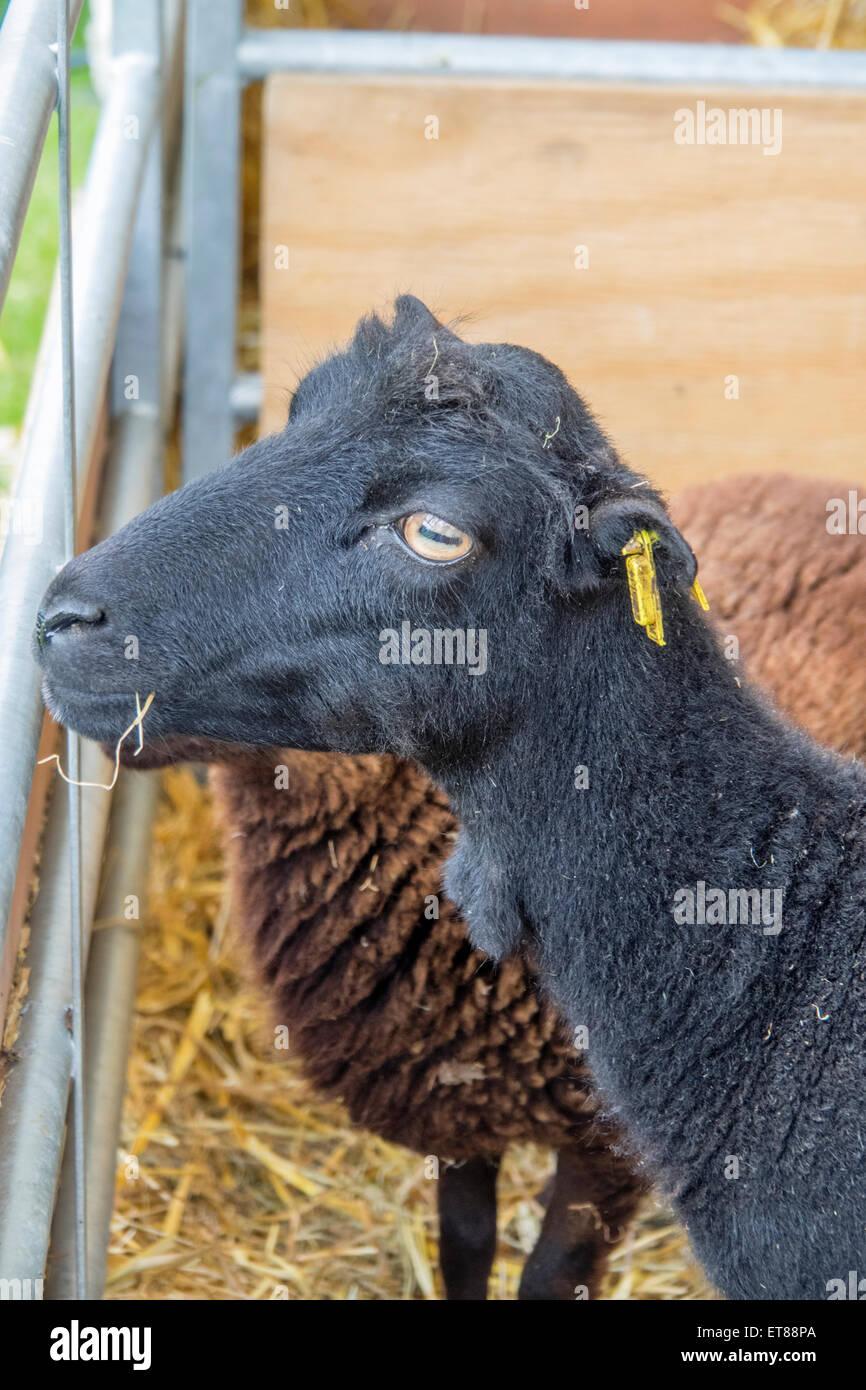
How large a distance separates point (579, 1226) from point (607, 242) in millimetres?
2953

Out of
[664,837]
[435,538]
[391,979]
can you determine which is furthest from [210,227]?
[664,837]

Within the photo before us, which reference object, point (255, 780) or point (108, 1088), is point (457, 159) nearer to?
point (255, 780)

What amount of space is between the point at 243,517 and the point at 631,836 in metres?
0.82

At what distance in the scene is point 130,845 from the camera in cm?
400

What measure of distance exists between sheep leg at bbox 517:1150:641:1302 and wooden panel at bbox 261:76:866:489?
2329 mm

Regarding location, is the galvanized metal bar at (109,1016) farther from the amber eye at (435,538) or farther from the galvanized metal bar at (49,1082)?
the amber eye at (435,538)

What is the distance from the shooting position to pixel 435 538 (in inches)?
86.4

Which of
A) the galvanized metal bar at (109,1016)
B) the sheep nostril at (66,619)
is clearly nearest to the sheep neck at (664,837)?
the sheep nostril at (66,619)

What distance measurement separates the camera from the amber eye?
85.7 inches

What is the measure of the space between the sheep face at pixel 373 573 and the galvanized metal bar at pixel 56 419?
135 mm

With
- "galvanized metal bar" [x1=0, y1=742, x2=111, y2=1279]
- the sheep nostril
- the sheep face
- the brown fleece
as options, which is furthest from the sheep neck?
"galvanized metal bar" [x1=0, y1=742, x2=111, y2=1279]

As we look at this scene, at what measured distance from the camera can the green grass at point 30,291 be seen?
5477 mm

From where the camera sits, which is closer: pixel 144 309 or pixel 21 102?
pixel 21 102

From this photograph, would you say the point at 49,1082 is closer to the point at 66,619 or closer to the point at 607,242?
the point at 66,619
